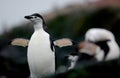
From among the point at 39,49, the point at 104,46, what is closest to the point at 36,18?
the point at 39,49

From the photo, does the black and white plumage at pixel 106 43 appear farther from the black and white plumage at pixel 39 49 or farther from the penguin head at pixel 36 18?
the penguin head at pixel 36 18

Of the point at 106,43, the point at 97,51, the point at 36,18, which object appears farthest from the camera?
the point at 106,43

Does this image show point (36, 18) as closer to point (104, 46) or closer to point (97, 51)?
point (97, 51)

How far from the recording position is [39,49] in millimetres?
5121

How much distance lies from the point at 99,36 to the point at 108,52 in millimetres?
1025

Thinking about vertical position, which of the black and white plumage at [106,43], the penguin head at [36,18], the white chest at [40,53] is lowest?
the black and white plumage at [106,43]

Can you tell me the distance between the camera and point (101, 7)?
1329cm

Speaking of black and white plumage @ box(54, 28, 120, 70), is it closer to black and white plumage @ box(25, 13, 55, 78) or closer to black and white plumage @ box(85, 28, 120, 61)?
black and white plumage @ box(85, 28, 120, 61)

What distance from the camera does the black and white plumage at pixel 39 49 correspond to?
511 cm

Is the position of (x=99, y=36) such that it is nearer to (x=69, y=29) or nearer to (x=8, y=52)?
(x=8, y=52)

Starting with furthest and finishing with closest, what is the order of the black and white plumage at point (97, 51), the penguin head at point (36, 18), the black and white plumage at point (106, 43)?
the black and white plumage at point (106, 43) → the black and white plumage at point (97, 51) → the penguin head at point (36, 18)

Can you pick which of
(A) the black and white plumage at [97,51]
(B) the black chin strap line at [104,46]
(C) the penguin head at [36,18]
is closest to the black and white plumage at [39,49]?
(C) the penguin head at [36,18]

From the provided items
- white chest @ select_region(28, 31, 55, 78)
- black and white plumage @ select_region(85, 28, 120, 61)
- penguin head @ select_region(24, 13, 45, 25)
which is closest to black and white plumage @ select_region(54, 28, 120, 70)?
black and white plumage @ select_region(85, 28, 120, 61)

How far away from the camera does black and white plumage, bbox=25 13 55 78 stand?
5109 mm
